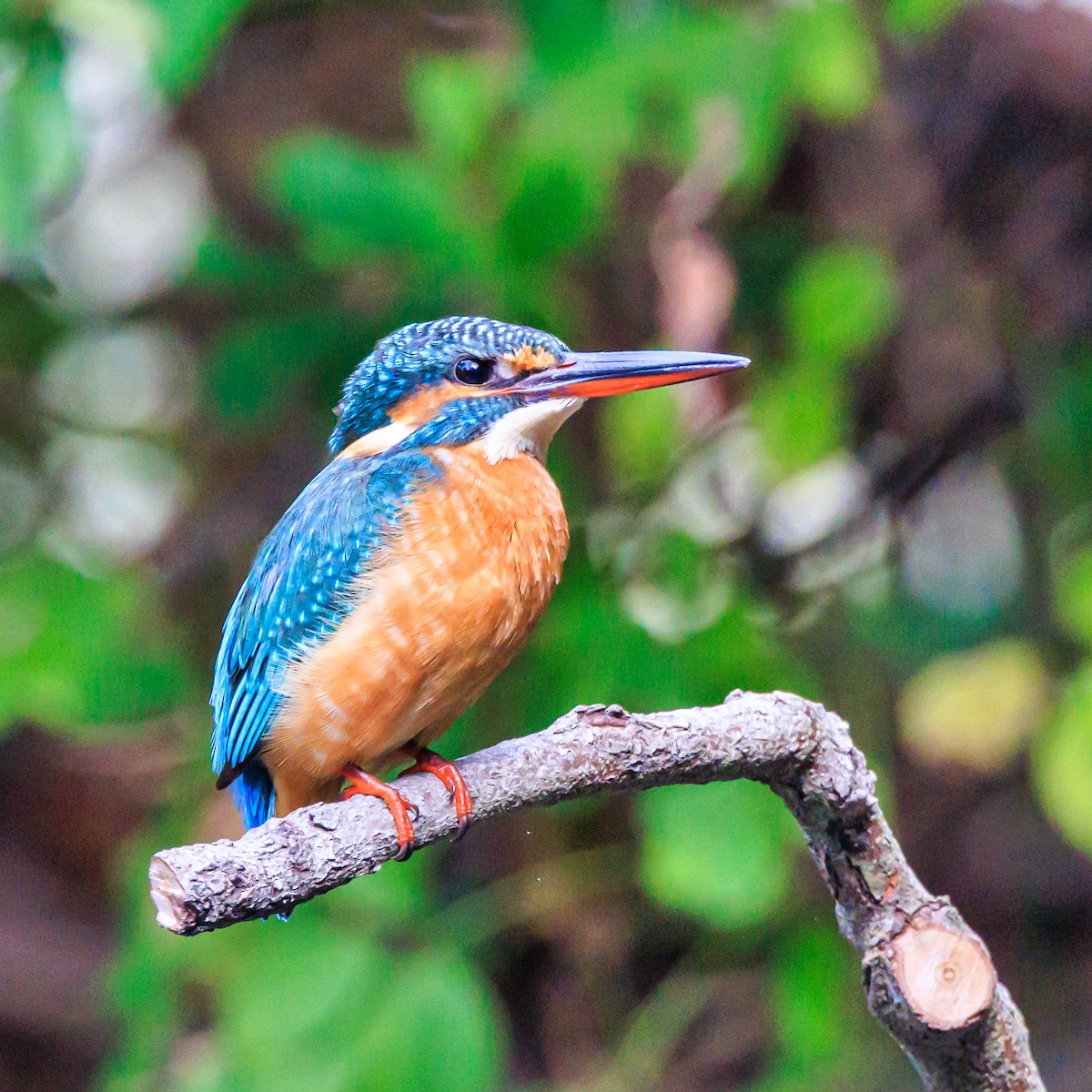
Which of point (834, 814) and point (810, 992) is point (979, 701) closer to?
point (810, 992)

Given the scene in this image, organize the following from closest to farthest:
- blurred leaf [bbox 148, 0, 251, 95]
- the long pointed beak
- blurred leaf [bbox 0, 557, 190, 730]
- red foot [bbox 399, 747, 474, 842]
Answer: red foot [bbox 399, 747, 474, 842], the long pointed beak, blurred leaf [bbox 148, 0, 251, 95], blurred leaf [bbox 0, 557, 190, 730]

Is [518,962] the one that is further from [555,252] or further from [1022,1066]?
[1022,1066]

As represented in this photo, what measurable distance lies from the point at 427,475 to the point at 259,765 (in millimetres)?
460

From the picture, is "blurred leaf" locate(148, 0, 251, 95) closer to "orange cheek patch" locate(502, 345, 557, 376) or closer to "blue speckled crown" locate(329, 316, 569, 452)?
"blue speckled crown" locate(329, 316, 569, 452)

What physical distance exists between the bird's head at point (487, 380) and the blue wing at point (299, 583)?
0.09 metres

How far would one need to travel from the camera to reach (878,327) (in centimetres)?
299

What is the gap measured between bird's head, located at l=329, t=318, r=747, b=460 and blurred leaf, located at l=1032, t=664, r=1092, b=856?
0.95m

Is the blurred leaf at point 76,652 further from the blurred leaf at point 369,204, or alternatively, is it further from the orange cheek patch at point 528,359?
the orange cheek patch at point 528,359

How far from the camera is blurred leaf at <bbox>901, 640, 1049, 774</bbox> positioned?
302 centimetres

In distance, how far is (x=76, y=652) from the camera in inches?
95.2

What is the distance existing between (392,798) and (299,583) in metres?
0.39

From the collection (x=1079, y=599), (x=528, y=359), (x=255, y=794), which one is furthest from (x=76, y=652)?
(x=1079, y=599)

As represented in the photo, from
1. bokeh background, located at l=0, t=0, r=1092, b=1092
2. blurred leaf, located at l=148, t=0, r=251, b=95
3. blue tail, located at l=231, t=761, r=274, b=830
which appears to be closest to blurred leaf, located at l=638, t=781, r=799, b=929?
bokeh background, located at l=0, t=0, r=1092, b=1092

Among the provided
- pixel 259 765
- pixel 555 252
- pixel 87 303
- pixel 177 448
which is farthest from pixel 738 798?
pixel 87 303
